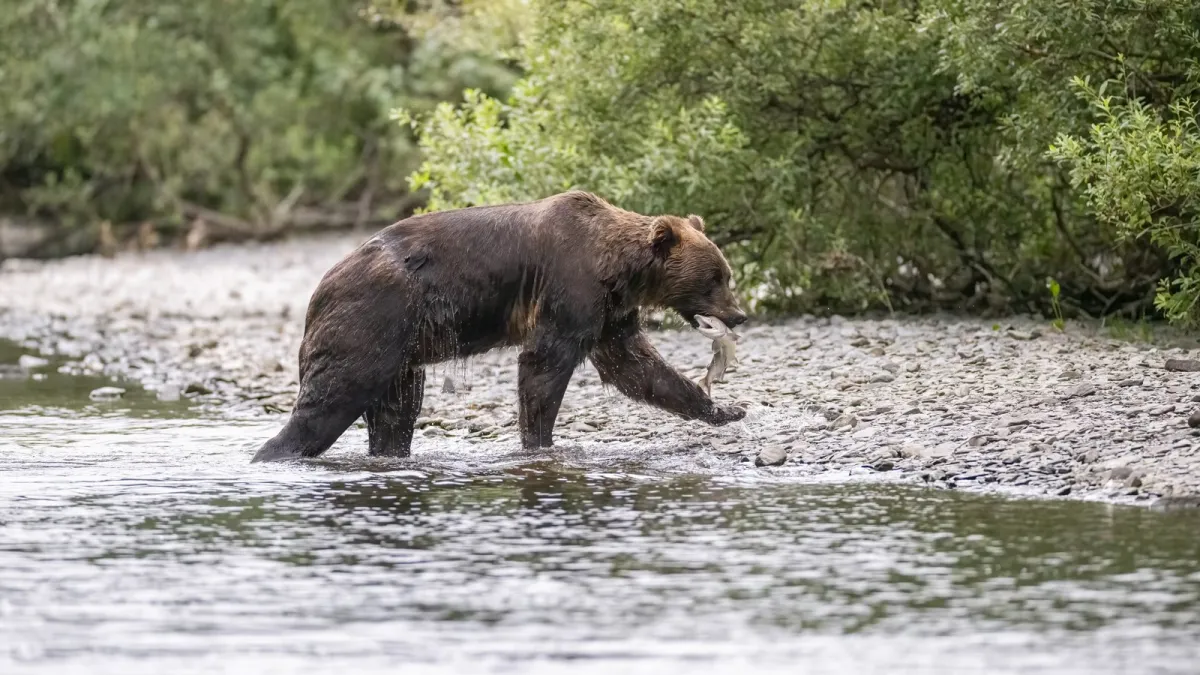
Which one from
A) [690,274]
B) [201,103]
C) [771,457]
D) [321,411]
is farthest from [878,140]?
[201,103]

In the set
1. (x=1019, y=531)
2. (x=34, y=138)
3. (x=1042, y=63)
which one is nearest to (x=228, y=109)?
(x=34, y=138)

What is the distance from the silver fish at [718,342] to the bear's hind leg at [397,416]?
1.62 m

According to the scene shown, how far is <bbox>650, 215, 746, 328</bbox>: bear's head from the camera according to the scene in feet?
31.2

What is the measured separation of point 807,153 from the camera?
1449 cm

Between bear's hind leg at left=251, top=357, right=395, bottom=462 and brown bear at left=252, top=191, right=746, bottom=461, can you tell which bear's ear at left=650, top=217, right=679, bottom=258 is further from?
bear's hind leg at left=251, top=357, right=395, bottom=462

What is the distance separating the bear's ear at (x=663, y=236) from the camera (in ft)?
30.8

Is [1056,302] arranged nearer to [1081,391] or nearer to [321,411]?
[1081,391]

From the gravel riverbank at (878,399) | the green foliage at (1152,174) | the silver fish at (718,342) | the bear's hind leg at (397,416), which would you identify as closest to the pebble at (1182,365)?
the gravel riverbank at (878,399)

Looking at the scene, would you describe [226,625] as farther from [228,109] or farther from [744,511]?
[228,109]

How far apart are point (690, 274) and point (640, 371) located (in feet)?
2.04

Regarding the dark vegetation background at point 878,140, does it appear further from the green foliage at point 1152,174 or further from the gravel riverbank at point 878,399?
the gravel riverbank at point 878,399

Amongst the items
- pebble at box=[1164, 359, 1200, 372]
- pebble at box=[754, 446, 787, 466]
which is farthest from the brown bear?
pebble at box=[1164, 359, 1200, 372]

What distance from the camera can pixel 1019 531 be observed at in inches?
283

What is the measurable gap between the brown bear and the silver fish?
2.7 inches
